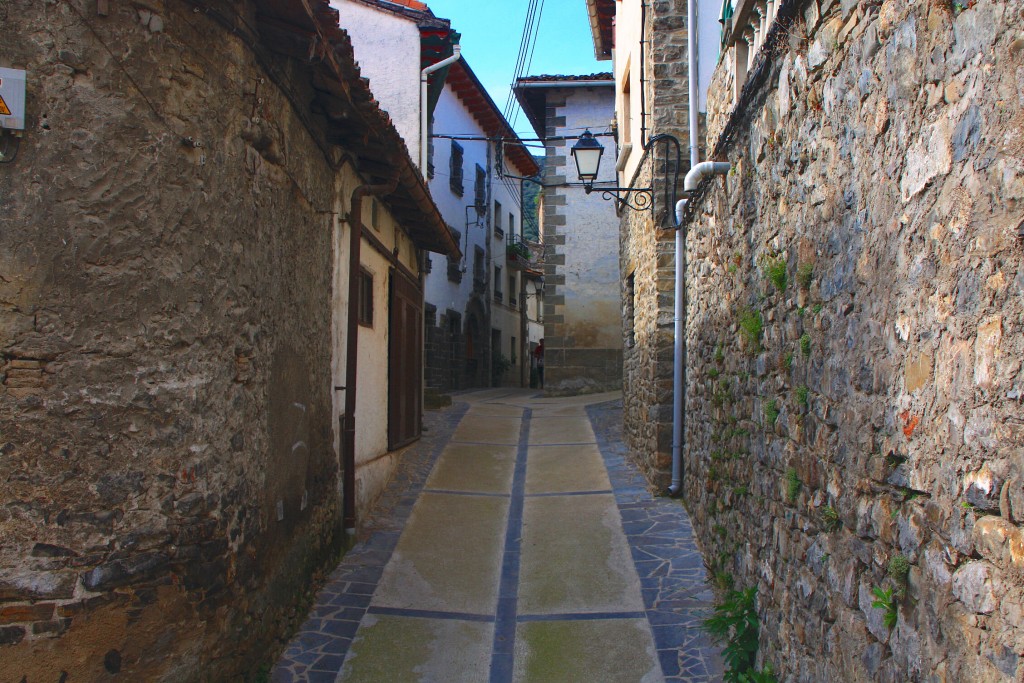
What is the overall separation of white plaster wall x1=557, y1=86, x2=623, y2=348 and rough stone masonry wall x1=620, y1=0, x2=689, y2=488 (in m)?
7.90

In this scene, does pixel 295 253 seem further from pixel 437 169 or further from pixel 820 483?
pixel 437 169

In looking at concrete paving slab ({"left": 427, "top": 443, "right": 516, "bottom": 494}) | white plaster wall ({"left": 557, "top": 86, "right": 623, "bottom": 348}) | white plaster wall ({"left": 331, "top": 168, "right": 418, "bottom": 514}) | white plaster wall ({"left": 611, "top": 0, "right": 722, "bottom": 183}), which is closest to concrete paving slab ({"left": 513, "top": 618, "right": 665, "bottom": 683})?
white plaster wall ({"left": 331, "top": 168, "right": 418, "bottom": 514})

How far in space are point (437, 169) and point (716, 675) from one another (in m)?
15.6

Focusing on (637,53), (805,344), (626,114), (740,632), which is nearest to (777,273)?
(805,344)

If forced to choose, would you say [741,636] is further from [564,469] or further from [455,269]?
[455,269]

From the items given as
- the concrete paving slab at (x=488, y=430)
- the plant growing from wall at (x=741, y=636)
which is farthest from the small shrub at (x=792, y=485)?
the concrete paving slab at (x=488, y=430)

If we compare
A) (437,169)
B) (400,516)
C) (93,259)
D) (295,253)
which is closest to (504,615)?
(400,516)

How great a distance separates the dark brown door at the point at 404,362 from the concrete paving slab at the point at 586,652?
3600 millimetres

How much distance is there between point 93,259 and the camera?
3328 millimetres

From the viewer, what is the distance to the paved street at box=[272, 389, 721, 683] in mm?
4746

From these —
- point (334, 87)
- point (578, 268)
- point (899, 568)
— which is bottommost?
point (899, 568)

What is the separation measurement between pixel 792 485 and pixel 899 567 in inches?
47.3

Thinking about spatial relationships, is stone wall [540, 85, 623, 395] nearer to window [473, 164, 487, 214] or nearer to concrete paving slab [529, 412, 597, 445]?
concrete paving slab [529, 412, 597, 445]

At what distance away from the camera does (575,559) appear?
6.29 metres
